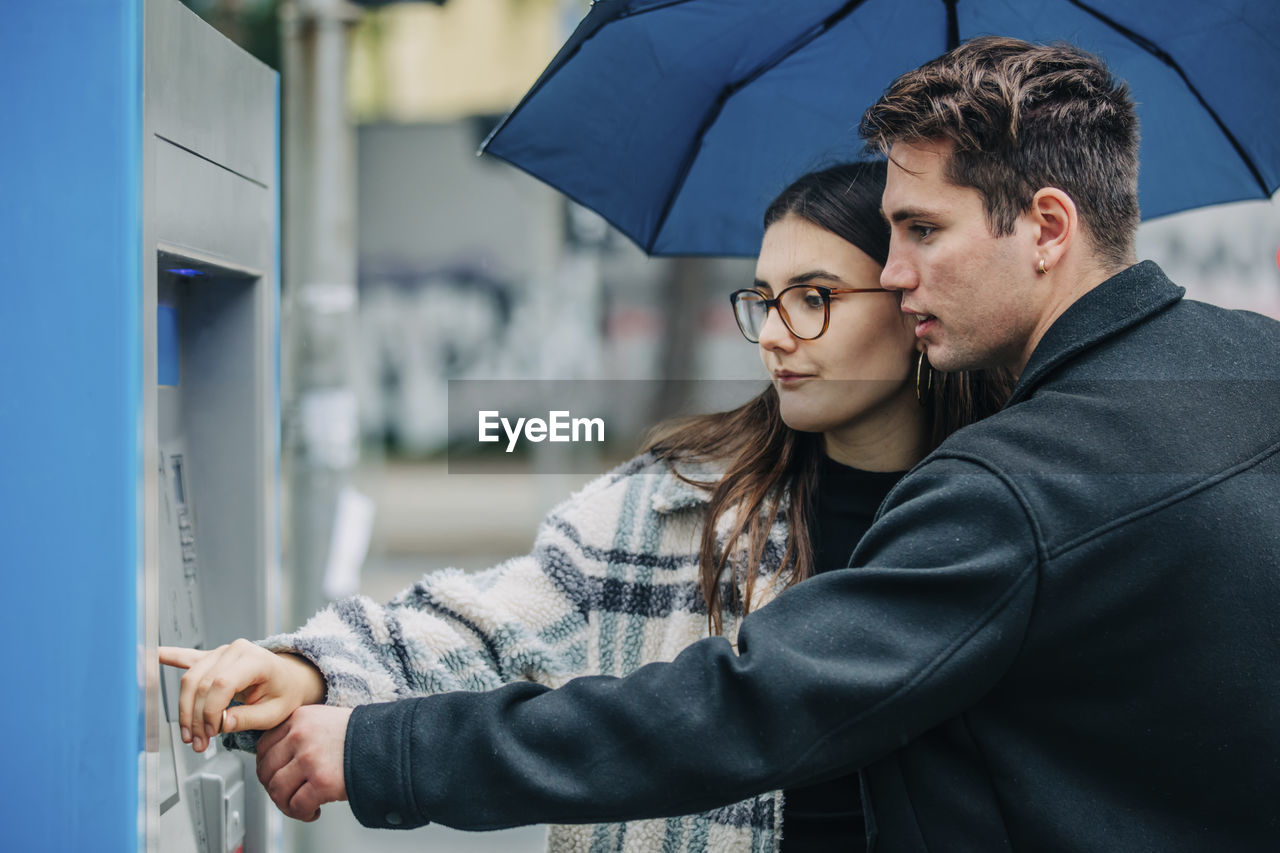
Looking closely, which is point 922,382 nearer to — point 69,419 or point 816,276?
point 816,276

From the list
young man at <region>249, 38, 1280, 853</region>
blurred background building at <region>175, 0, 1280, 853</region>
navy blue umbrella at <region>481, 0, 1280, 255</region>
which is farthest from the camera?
blurred background building at <region>175, 0, 1280, 853</region>

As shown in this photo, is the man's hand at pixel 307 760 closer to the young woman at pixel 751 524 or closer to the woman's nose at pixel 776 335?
the young woman at pixel 751 524

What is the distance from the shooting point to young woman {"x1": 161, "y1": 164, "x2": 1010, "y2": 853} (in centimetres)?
157

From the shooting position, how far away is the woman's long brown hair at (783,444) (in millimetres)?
1671

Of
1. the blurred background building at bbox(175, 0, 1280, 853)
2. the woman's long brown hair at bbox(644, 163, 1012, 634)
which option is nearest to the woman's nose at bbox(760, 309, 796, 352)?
the woman's long brown hair at bbox(644, 163, 1012, 634)

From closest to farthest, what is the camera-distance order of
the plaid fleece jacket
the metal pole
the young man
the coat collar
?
the young man → the coat collar → the plaid fleece jacket → the metal pole

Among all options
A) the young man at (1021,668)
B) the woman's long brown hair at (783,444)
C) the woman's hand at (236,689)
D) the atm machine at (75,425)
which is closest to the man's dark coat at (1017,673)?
the young man at (1021,668)

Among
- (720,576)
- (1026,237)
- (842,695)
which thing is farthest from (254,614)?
(1026,237)

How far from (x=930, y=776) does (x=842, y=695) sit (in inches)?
7.0

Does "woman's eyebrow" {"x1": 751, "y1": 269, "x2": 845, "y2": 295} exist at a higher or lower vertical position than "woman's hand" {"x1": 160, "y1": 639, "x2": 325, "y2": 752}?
higher

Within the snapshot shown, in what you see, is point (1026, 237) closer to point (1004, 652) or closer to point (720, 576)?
point (1004, 652)

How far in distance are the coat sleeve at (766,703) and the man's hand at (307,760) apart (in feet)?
0.12

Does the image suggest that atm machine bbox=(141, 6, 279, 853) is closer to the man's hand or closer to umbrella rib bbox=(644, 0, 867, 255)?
the man's hand

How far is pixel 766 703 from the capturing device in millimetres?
1123
